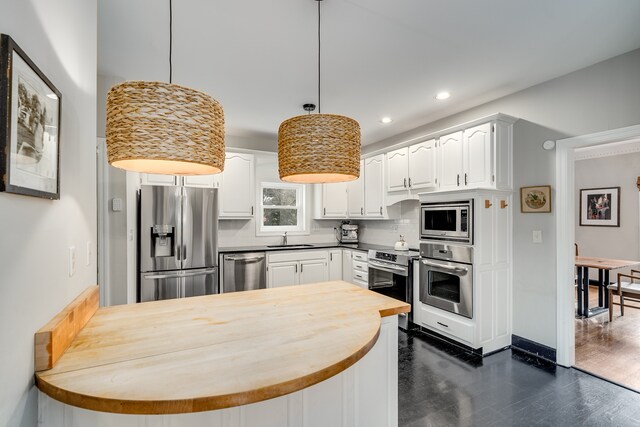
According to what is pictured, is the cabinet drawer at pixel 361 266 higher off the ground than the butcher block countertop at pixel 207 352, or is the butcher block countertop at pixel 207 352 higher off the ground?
the butcher block countertop at pixel 207 352

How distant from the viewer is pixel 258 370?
0.94m

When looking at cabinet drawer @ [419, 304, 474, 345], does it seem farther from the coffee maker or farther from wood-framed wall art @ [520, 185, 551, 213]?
the coffee maker

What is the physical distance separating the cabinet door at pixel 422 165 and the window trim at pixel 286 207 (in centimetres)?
196

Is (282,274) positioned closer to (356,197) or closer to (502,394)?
(356,197)

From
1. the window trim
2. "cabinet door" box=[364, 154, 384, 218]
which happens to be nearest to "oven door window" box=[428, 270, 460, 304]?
"cabinet door" box=[364, 154, 384, 218]

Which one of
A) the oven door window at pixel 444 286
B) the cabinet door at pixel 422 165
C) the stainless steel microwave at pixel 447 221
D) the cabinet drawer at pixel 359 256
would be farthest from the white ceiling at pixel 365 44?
the cabinet drawer at pixel 359 256

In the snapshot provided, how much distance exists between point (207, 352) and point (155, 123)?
78 centimetres

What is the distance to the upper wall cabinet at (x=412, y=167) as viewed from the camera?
3652 millimetres

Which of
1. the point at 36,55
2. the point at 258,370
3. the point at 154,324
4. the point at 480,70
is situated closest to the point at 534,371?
the point at 480,70

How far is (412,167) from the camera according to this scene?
3.90 meters

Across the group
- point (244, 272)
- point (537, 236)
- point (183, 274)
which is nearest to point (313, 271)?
point (244, 272)

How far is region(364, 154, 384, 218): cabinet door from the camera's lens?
4439 mm

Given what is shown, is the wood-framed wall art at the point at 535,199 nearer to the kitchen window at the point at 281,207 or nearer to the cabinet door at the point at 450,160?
the cabinet door at the point at 450,160

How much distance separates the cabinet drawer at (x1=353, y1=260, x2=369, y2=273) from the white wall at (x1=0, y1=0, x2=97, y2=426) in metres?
3.24
